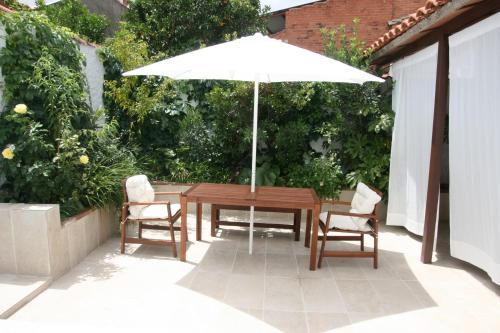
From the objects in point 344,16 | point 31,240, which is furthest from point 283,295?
point 344,16

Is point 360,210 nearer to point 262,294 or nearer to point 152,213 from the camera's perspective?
point 262,294

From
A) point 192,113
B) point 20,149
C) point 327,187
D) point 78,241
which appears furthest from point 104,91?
point 327,187

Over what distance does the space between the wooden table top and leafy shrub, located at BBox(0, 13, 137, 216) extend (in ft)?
3.92

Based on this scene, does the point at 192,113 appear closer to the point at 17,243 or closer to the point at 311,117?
the point at 311,117

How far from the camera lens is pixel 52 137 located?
4211 mm

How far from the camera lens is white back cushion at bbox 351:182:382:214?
4.07 m

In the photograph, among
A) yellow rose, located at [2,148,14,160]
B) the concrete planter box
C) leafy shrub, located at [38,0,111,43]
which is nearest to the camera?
the concrete planter box

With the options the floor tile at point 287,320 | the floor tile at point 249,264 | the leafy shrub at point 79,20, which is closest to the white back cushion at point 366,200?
the floor tile at point 249,264

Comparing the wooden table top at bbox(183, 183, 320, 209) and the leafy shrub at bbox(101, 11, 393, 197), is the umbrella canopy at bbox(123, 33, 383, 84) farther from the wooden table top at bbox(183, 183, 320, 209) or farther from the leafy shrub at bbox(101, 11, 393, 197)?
the leafy shrub at bbox(101, 11, 393, 197)

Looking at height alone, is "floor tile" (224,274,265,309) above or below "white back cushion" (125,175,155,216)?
below

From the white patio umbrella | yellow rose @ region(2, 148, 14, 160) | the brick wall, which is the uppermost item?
the brick wall

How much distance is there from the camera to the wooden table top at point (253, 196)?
4.05 meters

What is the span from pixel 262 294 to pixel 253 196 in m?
1.13

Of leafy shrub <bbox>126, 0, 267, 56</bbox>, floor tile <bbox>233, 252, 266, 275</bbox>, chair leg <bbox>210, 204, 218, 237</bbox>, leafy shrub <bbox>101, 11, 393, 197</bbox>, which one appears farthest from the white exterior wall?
floor tile <bbox>233, 252, 266, 275</bbox>
